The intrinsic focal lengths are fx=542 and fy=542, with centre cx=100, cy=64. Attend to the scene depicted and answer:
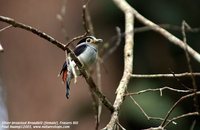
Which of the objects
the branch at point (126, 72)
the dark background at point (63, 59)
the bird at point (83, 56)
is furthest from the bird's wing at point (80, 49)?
the dark background at point (63, 59)

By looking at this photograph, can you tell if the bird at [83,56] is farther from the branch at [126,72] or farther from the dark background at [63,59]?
the dark background at [63,59]

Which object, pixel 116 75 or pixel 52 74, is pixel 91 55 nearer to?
pixel 52 74

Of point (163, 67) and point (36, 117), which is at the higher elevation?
point (163, 67)

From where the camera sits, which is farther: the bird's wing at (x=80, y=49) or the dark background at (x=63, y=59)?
the dark background at (x=63, y=59)

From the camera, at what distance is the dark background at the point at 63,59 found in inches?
139

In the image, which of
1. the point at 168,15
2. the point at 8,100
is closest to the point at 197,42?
the point at 168,15

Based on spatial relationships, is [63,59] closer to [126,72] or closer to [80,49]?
[126,72]

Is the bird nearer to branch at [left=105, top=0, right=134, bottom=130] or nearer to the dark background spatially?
branch at [left=105, top=0, right=134, bottom=130]

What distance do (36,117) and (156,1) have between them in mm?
1531

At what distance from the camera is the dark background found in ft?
11.6

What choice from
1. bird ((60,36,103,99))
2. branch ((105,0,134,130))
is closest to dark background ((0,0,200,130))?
branch ((105,0,134,130))

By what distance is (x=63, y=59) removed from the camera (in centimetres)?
339

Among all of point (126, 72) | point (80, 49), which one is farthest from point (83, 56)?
point (126, 72)

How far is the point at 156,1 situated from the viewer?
4.31 metres
